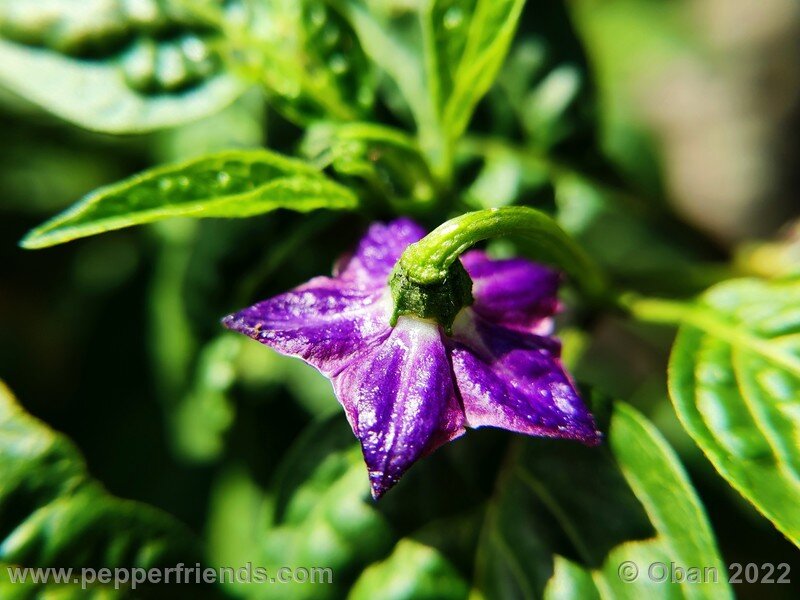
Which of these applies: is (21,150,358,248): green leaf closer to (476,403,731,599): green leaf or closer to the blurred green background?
the blurred green background

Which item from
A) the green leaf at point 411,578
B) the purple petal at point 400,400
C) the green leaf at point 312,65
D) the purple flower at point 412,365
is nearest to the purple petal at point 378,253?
the purple flower at point 412,365

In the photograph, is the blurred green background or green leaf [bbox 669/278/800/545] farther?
the blurred green background

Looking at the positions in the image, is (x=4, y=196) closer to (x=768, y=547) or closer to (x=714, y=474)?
(x=714, y=474)

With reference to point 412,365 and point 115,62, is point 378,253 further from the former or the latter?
point 115,62

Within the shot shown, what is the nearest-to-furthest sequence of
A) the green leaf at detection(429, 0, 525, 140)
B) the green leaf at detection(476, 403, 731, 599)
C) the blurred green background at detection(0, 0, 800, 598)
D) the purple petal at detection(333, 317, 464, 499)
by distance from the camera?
the purple petal at detection(333, 317, 464, 499)
the green leaf at detection(476, 403, 731, 599)
the green leaf at detection(429, 0, 525, 140)
the blurred green background at detection(0, 0, 800, 598)

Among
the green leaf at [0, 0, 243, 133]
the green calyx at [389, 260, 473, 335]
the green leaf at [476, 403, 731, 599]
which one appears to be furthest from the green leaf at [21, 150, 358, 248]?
the green leaf at [476, 403, 731, 599]

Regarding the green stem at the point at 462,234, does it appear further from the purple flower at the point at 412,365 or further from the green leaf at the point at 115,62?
the green leaf at the point at 115,62
